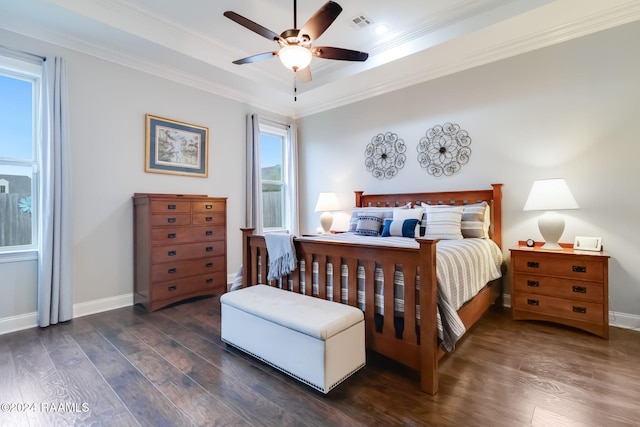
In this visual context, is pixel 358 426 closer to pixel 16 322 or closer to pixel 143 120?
pixel 16 322

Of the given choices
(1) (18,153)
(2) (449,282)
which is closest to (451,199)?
(2) (449,282)

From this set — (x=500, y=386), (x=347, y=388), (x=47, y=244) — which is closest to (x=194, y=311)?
(x=47, y=244)

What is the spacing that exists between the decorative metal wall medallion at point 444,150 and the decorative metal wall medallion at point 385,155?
0.91ft

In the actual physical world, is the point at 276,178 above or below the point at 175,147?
below

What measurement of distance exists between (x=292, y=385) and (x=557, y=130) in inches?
129

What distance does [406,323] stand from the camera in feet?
5.91

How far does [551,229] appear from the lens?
8.92 ft

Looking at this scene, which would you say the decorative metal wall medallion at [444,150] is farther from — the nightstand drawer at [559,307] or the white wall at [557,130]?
the nightstand drawer at [559,307]

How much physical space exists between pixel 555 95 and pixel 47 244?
16.3ft

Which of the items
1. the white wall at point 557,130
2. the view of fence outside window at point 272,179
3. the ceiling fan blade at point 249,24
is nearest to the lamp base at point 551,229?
the white wall at point 557,130

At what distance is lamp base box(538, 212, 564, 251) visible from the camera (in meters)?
2.70

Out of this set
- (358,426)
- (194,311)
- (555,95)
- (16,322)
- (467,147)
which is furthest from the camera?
(467,147)

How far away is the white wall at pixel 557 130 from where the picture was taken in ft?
8.63

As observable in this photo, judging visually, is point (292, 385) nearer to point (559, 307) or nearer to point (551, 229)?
point (559, 307)
